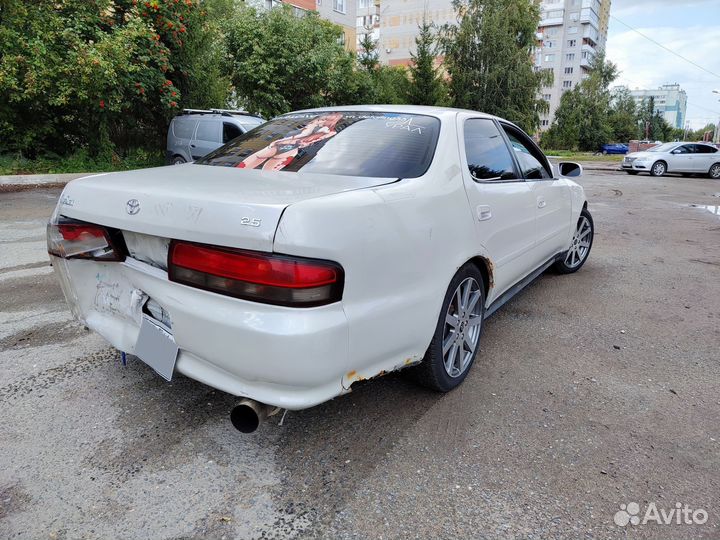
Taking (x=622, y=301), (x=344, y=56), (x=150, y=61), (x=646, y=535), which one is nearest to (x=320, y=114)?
(x=646, y=535)

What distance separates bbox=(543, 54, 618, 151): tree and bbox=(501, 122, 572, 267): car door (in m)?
52.1

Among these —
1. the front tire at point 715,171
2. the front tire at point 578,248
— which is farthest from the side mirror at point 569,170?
the front tire at point 715,171

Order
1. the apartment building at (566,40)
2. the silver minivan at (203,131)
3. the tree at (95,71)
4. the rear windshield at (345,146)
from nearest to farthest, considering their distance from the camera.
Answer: the rear windshield at (345,146)
the tree at (95,71)
the silver minivan at (203,131)
the apartment building at (566,40)

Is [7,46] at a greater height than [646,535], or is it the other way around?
[7,46]

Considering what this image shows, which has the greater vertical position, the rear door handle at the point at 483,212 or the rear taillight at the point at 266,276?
the rear door handle at the point at 483,212

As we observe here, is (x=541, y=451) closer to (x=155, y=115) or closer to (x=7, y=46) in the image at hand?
(x=7, y=46)

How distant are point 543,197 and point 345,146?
196 cm

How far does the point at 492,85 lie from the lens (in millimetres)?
31688

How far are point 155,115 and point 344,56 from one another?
→ 32.7 ft

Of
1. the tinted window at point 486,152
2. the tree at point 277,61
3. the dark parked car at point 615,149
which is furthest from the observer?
the dark parked car at point 615,149

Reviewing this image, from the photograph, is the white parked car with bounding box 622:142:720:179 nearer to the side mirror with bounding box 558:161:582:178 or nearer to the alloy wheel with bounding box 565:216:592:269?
the alloy wheel with bounding box 565:216:592:269

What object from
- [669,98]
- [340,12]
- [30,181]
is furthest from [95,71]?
[669,98]

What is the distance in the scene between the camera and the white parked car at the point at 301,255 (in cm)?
187

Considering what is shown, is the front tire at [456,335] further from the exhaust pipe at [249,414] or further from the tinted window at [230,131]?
the tinted window at [230,131]
